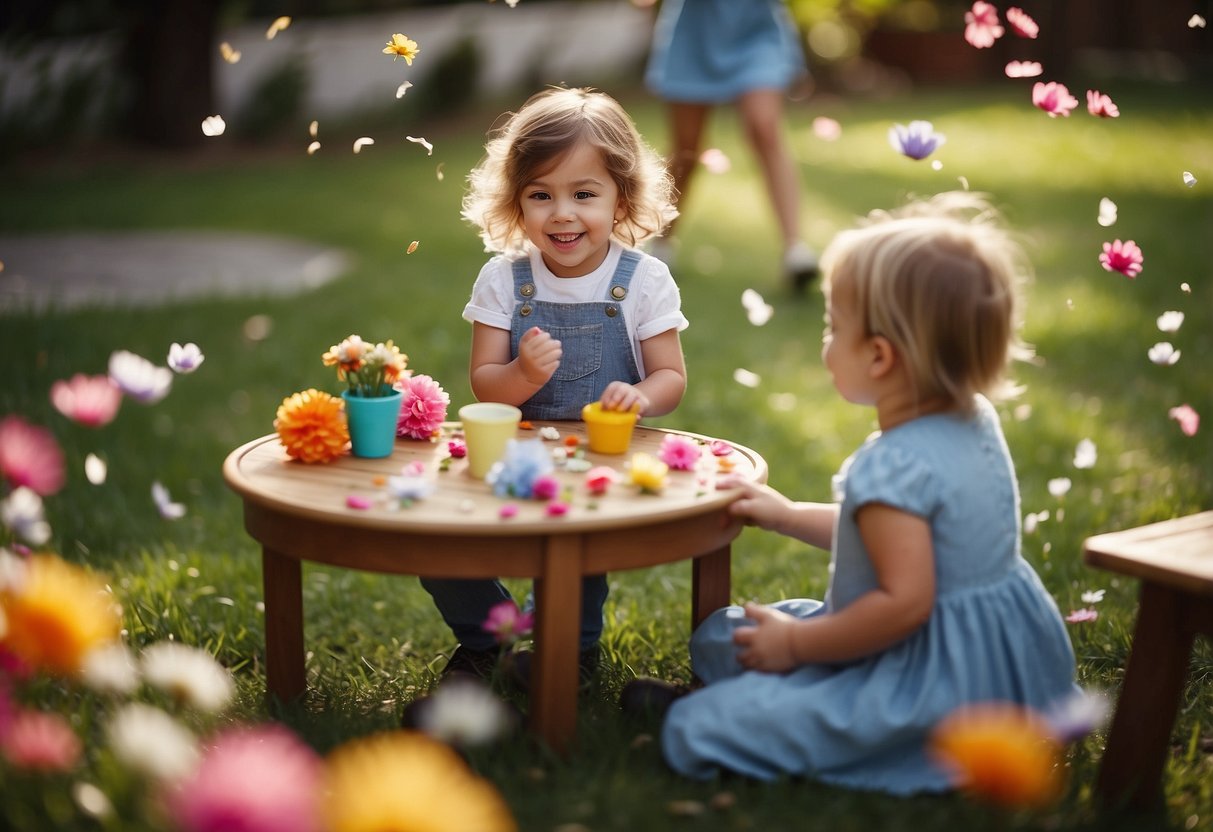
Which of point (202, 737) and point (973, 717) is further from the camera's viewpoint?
point (202, 737)

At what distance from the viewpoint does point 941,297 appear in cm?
213

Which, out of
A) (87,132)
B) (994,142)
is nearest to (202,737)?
(87,132)

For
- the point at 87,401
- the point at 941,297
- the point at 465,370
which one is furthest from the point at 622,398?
the point at 465,370

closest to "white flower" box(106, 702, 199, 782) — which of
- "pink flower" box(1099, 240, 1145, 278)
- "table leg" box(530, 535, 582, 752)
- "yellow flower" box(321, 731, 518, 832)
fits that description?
"yellow flower" box(321, 731, 518, 832)

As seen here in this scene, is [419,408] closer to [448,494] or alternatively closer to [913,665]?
[448,494]

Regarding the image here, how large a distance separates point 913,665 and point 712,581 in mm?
521

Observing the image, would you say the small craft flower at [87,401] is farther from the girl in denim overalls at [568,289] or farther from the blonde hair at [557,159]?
the blonde hair at [557,159]

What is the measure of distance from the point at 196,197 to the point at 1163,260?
577 cm

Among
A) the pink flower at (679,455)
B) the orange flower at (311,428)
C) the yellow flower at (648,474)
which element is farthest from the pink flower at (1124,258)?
the orange flower at (311,428)

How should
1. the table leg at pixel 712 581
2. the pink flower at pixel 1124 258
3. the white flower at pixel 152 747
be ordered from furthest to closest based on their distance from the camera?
the pink flower at pixel 1124 258 < the table leg at pixel 712 581 < the white flower at pixel 152 747

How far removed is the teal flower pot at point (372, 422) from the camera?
7.79 ft

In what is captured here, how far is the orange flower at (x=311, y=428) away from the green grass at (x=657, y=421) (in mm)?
521

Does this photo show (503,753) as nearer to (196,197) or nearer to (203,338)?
(203,338)

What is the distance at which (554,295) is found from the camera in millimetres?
2768
